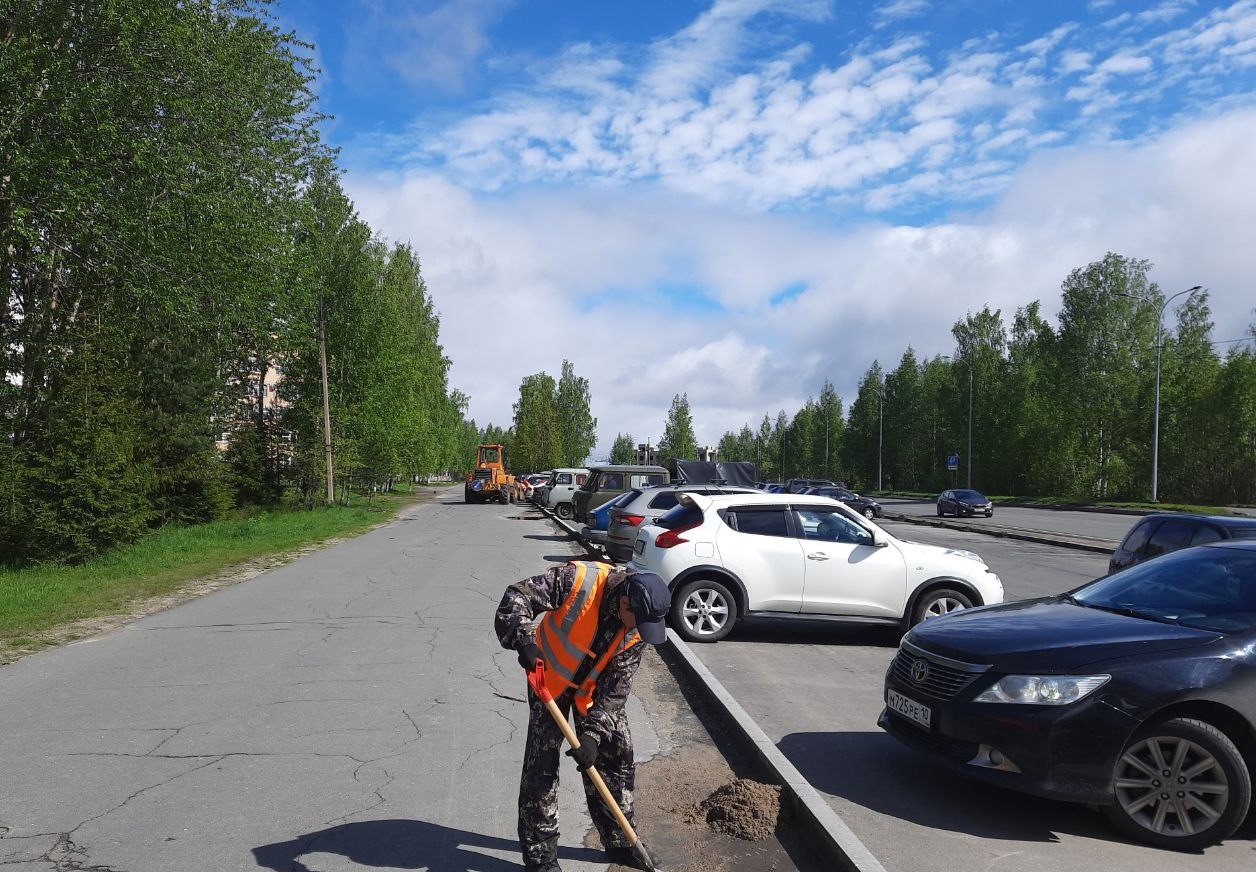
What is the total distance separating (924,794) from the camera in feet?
16.4

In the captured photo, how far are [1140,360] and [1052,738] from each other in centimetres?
6842

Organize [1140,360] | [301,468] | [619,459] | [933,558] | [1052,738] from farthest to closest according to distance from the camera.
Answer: [619,459]
[1140,360]
[301,468]
[933,558]
[1052,738]

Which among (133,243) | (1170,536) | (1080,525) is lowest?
(1080,525)

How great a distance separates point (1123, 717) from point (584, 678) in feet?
8.75

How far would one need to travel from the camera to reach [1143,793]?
4.33 metres

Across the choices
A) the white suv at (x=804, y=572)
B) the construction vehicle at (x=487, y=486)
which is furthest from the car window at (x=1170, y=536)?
the construction vehicle at (x=487, y=486)

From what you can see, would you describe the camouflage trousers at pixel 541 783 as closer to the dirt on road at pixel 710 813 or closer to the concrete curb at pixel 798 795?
the dirt on road at pixel 710 813

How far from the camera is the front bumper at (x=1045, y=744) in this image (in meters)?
4.27

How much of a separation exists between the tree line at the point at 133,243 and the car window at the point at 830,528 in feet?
38.8

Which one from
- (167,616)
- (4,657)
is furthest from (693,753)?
(167,616)

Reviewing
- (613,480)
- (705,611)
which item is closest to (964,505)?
(613,480)

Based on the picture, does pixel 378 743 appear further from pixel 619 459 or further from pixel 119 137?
pixel 619 459

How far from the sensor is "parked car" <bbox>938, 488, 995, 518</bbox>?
1518 inches

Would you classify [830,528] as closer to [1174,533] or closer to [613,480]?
[1174,533]
